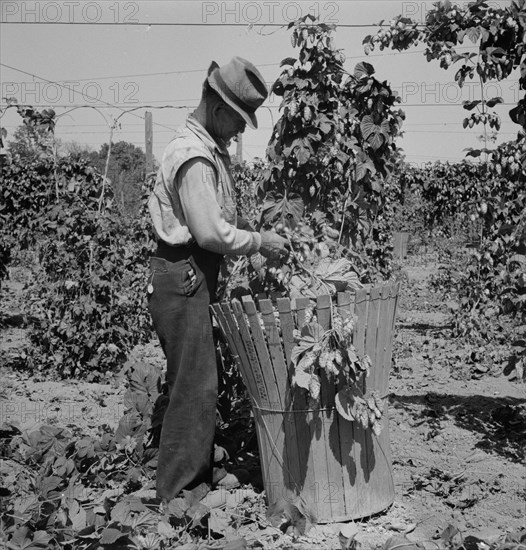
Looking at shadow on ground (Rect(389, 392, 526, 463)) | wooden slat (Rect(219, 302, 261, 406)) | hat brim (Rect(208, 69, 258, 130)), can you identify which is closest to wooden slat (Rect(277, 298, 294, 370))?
wooden slat (Rect(219, 302, 261, 406))

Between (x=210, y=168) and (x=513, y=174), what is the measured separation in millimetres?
1960

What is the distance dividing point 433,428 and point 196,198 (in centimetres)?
246

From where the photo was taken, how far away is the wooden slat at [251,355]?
2.92 m

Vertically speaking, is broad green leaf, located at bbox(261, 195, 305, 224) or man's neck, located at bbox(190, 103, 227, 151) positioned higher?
man's neck, located at bbox(190, 103, 227, 151)

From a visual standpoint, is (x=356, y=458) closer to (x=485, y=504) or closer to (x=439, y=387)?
(x=485, y=504)

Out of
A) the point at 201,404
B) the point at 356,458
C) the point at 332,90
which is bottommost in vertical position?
the point at 356,458

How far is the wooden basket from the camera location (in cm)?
287

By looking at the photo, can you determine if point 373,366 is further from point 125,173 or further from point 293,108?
point 125,173

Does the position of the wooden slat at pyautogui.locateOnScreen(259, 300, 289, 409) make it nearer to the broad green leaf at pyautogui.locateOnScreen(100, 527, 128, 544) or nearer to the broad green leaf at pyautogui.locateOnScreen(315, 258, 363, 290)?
the broad green leaf at pyautogui.locateOnScreen(315, 258, 363, 290)

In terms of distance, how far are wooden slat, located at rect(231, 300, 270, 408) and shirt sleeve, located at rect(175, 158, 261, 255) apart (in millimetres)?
258

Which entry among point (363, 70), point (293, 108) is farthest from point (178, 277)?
point (363, 70)

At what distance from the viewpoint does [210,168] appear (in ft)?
9.86

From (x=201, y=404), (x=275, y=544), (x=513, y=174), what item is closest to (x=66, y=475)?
(x=201, y=404)

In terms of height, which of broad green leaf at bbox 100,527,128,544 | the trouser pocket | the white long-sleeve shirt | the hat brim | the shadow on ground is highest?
the hat brim
